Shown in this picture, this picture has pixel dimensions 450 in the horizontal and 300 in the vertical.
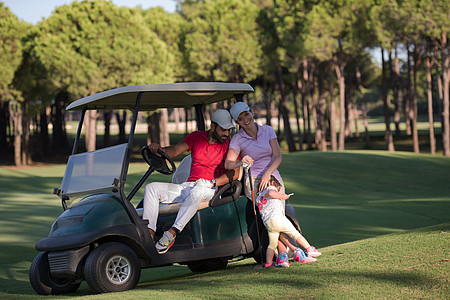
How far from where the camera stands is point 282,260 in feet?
20.4

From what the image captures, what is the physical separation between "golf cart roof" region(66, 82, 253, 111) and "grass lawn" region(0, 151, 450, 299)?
195 centimetres

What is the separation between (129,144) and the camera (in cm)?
609

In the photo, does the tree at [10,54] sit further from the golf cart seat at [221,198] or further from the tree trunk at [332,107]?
the golf cart seat at [221,198]

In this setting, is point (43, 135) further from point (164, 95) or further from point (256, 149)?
point (256, 149)

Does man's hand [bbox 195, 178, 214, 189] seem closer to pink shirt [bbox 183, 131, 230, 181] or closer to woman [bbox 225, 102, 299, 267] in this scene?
pink shirt [bbox 183, 131, 230, 181]

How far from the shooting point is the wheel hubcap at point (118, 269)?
5.76 meters

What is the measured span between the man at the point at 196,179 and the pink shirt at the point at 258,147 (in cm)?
19

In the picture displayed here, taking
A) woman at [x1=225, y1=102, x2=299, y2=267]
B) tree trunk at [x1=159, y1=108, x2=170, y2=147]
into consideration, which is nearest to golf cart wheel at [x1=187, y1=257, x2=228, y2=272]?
woman at [x1=225, y1=102, x2=299, y2=267]

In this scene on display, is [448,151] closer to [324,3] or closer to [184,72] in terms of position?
[324,3]

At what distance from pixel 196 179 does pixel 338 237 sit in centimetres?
490

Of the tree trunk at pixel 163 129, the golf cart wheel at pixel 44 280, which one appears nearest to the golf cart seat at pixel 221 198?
the golf cart wheel at pixel 44 280

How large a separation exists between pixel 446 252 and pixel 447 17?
25.2 meters

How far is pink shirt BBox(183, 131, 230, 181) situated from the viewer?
6.68 m

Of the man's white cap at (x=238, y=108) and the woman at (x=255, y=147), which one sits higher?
the man's white cap at (x=238, y=108)
